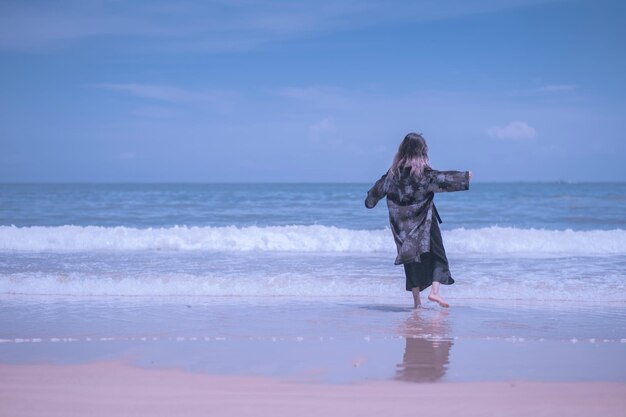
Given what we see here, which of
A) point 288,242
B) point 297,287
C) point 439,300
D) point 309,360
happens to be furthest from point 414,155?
point 288,242

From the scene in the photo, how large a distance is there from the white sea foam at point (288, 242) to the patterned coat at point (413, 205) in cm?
544

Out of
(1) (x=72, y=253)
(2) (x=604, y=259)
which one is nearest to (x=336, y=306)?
(2) (x=604, y=259)

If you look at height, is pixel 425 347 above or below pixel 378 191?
below

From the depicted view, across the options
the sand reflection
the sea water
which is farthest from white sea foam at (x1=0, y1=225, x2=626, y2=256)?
the sand reflection

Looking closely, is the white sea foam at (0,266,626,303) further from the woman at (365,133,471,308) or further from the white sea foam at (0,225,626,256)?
the white sea foam at (0,225,626,256)

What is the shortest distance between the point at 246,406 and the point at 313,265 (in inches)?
250

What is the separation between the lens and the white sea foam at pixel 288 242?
1205 cm

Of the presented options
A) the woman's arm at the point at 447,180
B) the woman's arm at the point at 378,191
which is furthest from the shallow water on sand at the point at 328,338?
the woman's arm at the point at 447,180

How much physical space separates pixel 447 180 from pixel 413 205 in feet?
1.42

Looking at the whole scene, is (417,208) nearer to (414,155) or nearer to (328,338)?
(414,155)

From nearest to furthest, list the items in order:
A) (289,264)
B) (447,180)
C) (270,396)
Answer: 1. (270,396)
2. (447,180)
3. (289,264)

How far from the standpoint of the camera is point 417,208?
6438 mm

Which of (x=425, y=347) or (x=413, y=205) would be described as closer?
(x=425, y=347)

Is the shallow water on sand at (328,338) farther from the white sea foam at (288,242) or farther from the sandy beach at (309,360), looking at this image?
the white sea foam at (288,242)
